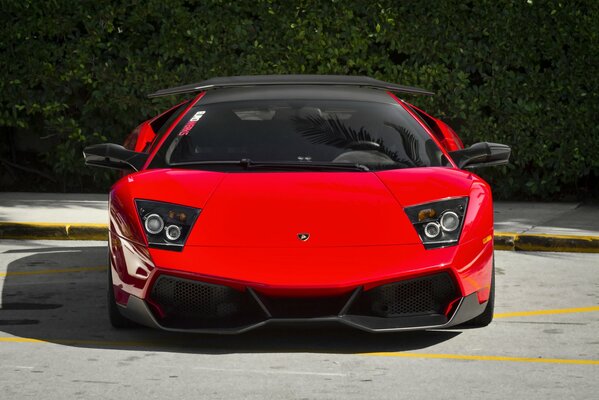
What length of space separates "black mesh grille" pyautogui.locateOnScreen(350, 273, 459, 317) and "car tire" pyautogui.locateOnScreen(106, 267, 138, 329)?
1386mm

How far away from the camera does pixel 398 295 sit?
677 centimetres

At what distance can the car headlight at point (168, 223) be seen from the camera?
6848mm

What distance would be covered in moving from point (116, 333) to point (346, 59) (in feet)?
23.4

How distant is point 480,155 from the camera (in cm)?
803

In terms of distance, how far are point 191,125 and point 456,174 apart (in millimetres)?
1664

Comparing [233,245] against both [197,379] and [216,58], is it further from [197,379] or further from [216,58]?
[216,58]

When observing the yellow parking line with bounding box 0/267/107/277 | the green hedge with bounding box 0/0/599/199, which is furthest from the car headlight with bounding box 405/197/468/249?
the green hedge with bounding box 0/0/599/199

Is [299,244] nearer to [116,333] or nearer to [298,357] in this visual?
[298,357]

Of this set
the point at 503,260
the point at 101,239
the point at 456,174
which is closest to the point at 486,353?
the point at 456,174

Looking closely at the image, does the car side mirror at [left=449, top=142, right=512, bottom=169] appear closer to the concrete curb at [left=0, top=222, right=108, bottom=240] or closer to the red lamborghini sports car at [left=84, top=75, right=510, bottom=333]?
the red lamborghini sports car at [left=84, top=75, right=510, bottom=333]

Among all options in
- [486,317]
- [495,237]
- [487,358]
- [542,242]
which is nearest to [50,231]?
[495,237]

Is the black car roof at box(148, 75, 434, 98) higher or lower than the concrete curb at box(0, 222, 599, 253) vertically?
higher

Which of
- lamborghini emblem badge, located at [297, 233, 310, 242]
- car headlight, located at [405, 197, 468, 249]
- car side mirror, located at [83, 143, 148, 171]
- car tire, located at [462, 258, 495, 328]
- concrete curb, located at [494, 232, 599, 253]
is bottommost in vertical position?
concrete curb, located at [494, 232, 599, 253]

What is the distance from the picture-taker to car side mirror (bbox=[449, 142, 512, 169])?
8.01 meters
